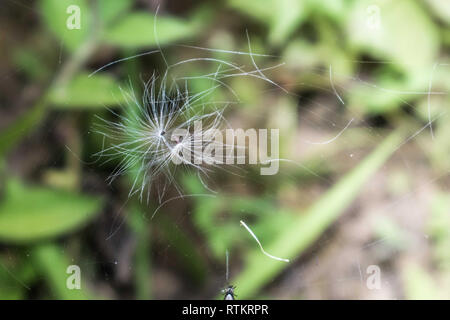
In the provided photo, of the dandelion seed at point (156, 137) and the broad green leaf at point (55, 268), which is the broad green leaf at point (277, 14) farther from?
the broad green leaf at point (55, 268)

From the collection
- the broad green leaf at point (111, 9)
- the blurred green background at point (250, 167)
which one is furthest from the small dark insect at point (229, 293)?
the broad green leaf at point (111, 9)

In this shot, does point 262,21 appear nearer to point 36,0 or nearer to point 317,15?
point 317,15

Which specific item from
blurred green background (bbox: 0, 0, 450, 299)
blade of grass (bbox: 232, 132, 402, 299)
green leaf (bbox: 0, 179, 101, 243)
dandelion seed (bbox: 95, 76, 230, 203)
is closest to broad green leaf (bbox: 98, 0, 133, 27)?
blurred green background (bbox: 0, 0, 450, 299)

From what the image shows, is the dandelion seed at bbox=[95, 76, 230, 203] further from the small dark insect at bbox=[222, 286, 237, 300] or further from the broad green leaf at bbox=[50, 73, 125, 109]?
the small dark insect at bbox=[222, 286, 237, 300]

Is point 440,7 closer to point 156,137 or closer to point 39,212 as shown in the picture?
point 156,137

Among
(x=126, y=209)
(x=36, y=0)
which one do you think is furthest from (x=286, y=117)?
(x=36, y=0)

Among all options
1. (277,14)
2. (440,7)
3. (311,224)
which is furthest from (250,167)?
(440,7)

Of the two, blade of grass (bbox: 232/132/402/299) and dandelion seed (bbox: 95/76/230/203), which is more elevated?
dandelion seed (bbox: 95/76/230/203)
